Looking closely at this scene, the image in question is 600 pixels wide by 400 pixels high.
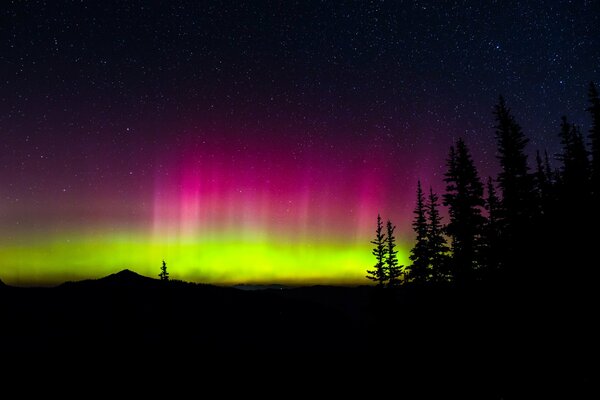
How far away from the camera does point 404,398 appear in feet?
67.3

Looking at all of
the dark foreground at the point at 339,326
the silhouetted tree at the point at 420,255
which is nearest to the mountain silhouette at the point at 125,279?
the dark foreground at the point at 339,326

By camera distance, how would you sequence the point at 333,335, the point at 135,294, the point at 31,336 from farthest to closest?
1. the point at 135,294
2. the point at 333,335
3. the point at 31,336

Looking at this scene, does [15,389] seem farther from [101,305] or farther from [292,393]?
[101,305]

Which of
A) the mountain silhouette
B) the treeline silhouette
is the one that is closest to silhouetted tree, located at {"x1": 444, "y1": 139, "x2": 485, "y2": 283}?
the treeline silhouette

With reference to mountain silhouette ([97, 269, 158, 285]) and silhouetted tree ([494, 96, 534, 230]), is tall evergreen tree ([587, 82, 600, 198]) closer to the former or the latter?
silhouetted tree ([494, 96, 534, 230])

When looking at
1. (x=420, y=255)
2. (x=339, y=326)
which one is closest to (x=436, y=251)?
(x=420, y=255)

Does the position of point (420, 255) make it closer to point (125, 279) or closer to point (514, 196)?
point (514, 196)

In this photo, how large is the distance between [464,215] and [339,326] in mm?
117349

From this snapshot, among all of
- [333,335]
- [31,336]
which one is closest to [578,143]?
[333,335]

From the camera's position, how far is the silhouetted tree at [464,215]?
26.5m

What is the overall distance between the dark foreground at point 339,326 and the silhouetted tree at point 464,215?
6.43ft

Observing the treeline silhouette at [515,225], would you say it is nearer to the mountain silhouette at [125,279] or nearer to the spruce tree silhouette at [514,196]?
the spruce tree silhouette at [514,196]

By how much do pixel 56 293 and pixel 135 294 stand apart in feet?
105

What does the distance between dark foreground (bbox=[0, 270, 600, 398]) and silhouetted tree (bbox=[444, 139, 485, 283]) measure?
1.96 meters
